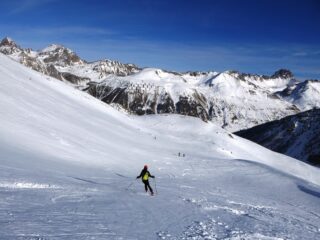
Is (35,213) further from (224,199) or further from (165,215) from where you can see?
(224,199)

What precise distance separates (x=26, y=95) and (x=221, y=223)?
42164 millimetres

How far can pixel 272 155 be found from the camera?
342 ft

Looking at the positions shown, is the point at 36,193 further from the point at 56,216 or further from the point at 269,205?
the point at 269,205

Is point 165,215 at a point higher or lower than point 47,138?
lower

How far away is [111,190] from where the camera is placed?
24.2 meters

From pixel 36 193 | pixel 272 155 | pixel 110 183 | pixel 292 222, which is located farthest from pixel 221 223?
pixel 272 155

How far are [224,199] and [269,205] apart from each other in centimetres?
277

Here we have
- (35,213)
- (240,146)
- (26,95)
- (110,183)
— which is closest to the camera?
(35,213)

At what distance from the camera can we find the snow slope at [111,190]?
15.4 meters

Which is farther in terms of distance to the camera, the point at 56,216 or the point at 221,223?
the point at 221,223

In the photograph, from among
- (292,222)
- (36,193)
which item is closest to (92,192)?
(36,193)

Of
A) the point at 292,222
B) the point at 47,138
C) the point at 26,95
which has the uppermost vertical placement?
the point at 26,95

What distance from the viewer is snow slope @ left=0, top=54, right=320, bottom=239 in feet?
50.6

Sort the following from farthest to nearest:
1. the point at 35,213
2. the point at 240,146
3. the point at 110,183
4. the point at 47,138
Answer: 1. the point at 240,146
2. the point at 47,138
3. the point at 110,183
4. the point at 35,213
